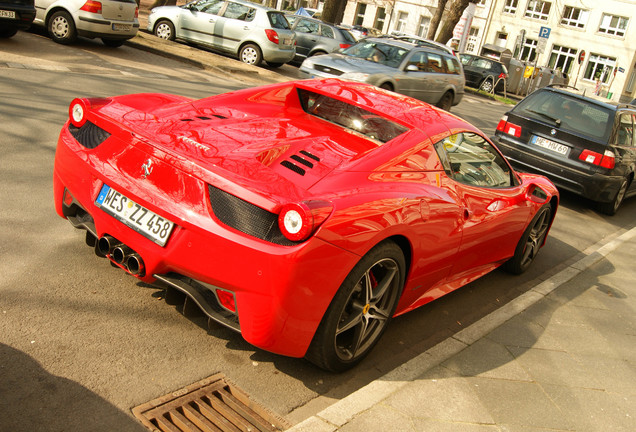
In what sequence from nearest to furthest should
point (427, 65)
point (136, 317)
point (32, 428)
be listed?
point (32, 428) < point (136, 317) < point (427, 65)

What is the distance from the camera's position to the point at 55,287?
4.24 meters

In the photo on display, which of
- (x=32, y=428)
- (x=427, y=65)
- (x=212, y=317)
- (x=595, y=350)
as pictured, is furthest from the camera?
(x=427, y=65)

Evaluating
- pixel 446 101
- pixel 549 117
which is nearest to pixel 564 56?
pixel 446 101

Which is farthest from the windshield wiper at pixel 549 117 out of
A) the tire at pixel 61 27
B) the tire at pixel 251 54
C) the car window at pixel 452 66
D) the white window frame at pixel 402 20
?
the white window frame at pixel 402 20

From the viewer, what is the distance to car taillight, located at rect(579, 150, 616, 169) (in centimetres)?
991

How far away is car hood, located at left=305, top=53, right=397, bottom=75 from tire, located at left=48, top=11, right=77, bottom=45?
511cm

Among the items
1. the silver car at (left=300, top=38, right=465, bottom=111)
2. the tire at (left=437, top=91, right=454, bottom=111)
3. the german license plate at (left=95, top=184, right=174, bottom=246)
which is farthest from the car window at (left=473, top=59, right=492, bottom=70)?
the german license plate at (left=95, top=184, right=174, bottom=246)

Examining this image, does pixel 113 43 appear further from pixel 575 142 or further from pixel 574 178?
pixel 574 178

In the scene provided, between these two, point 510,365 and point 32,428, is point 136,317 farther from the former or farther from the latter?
point 510,365

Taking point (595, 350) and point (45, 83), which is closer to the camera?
point (595, 350)

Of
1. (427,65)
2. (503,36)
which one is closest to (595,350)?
(427,65)

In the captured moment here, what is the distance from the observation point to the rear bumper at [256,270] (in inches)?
132

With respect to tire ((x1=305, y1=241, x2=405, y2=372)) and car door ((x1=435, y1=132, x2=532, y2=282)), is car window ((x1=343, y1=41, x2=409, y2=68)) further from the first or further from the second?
tire ((x1=305, y1=241, x2=405, y2=372))

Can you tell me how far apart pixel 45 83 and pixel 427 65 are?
940cm
